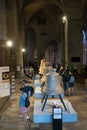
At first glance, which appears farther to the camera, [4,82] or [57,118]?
[4,82]

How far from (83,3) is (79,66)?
6.16m

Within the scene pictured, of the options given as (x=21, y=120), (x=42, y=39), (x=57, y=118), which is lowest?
(x=21, y=120)

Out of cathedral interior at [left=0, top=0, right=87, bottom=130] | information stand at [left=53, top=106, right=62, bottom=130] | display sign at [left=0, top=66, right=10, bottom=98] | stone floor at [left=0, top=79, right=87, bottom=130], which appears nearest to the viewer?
information stand at [left=53, top=106, right=62, bottom=130]

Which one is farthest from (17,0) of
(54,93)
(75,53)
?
(54,93)

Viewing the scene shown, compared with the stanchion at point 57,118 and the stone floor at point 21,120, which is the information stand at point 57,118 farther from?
the stone floor at point 21,120

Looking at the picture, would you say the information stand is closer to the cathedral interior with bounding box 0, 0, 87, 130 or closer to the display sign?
the cathedral interior with bounding box 0, 0, 87, 130

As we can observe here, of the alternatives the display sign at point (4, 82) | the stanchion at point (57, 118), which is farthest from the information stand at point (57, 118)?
the display sign at point (4, 82)

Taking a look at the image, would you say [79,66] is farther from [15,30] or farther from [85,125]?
[85,125]

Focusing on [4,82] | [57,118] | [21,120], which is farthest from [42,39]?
[57,118]

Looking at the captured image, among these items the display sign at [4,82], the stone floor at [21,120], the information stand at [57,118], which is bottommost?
the stone floor at [21,120]

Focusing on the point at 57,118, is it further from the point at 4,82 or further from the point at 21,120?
the point at 4,82

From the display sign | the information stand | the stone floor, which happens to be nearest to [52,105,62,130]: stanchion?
the information stand

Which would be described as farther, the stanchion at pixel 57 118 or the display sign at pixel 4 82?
the display sign at pixel 4 82

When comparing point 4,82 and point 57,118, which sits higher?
point 4,82
